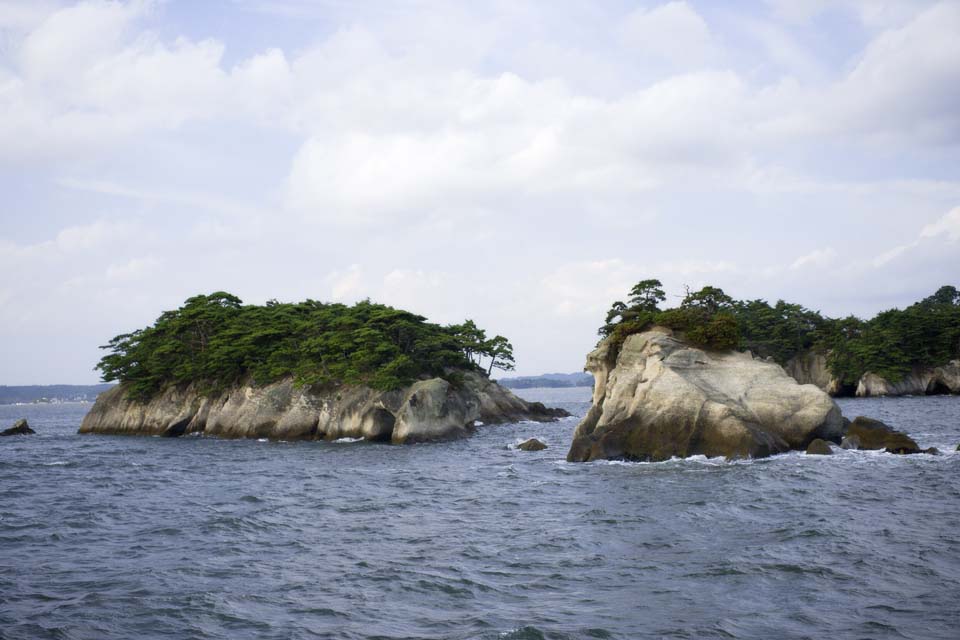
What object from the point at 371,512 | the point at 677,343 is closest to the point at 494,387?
the point at 677,343

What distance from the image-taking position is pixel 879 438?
123ft

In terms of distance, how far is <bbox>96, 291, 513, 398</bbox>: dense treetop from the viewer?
57312 mm

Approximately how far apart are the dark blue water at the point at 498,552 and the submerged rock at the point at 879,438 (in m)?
1.90

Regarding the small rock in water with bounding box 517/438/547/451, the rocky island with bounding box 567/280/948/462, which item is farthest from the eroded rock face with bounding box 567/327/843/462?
the small rock in water with bounding box 517/438/547/451

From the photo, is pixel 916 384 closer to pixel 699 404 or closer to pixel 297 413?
pixel 699 404

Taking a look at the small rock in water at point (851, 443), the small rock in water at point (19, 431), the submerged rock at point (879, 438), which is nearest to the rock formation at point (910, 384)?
the submerged rock at point (879, 438)

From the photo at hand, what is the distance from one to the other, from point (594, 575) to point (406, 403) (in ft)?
125

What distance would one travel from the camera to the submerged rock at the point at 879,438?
35.7 m

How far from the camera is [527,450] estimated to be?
45.9 metres

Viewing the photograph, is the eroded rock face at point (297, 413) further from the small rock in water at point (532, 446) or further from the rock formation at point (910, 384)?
the rock formation at point (910, 384)

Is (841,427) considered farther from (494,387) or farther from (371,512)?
(494,387)

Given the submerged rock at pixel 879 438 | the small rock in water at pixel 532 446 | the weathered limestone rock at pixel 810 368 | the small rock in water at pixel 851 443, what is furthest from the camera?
the weathered limestone rock at pixel 810 368

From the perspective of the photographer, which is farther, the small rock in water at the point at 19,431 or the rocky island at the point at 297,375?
the small rock in water at the point at 19,431

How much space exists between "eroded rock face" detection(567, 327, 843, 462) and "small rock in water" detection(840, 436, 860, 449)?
671 millimetres
